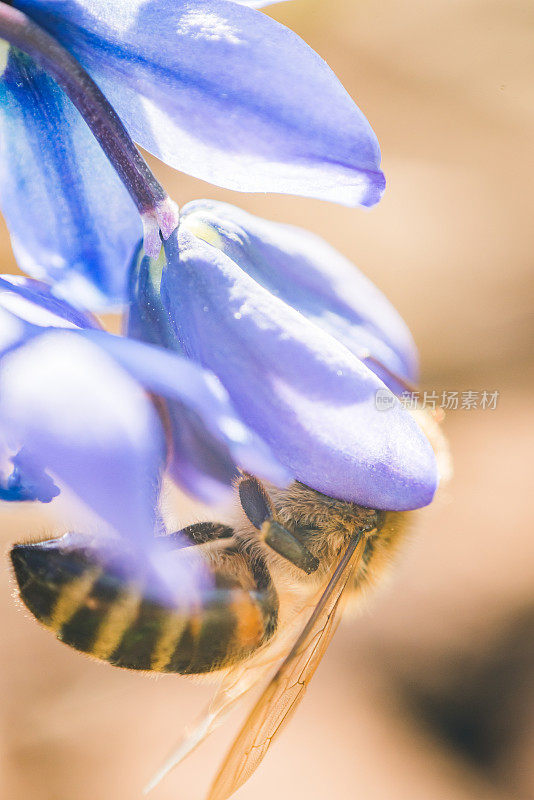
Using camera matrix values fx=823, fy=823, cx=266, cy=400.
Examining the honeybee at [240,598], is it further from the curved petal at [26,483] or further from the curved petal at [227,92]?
the curved petal at [227,92]

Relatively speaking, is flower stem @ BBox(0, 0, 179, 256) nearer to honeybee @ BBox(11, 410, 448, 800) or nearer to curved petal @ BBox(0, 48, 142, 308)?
curved petal @ BBox(0, 48, 142, 308)

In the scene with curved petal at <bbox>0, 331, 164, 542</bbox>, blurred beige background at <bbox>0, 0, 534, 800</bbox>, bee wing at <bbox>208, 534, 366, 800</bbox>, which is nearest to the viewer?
curved petal at <bbox>0, 331, 164, 542</bbox>

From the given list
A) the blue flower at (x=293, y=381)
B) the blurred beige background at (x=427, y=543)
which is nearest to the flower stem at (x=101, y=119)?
the blue flower at (x=293, y=381)

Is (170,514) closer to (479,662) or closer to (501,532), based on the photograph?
(479,662)

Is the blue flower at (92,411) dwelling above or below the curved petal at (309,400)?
Answer: below

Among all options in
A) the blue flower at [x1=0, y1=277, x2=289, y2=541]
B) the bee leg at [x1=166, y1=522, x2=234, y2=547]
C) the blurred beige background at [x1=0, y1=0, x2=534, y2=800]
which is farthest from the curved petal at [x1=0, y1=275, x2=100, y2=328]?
the blurred beige background at [x1=0, y1=0, x2=534, y2=800]
